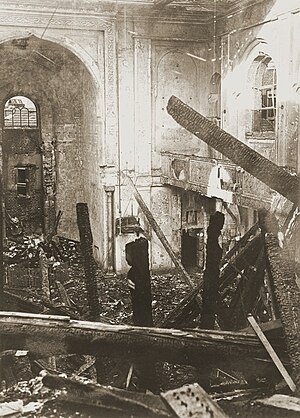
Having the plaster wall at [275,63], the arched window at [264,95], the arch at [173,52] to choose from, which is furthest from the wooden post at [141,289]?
the arch at [173,52]

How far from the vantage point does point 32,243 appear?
1842 centimetres

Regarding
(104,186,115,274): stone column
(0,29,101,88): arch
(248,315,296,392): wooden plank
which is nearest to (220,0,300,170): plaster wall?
(0,29,101,88): arch

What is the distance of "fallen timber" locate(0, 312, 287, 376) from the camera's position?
405 cm

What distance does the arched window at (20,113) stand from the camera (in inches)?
775

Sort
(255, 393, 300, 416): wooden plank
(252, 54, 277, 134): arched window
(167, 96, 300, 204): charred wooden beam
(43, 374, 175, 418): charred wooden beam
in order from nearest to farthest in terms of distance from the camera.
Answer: (43, 374, 175, 418): charred wooden beam
(255, 393, 300, 416): wooden plank
(167, 96, 300, 204): charred wooden beam
(252, 54, 277, 134): arched window

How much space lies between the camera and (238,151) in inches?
177

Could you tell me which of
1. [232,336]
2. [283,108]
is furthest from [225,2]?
[232,336]

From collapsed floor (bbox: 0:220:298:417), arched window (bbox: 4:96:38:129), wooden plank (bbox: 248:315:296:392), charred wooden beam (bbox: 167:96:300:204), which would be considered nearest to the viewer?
collapsed floor (bbox: 0:220:298:417)

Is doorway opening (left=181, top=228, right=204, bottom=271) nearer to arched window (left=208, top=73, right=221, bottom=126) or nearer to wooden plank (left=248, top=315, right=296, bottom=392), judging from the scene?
arched window (left=208, top=73, right=221, bottom=126)

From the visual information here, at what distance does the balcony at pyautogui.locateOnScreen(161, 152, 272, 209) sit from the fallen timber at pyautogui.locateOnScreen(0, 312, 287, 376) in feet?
24.3

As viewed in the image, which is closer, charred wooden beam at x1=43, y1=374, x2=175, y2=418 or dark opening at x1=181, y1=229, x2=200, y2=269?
charred wooden beam at x1=43, y1=374, x2=175, y2=418

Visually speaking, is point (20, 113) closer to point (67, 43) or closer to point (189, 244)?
point (67, 43)

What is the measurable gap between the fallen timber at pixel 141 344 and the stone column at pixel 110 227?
12765mm

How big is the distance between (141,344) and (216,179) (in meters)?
9.78
